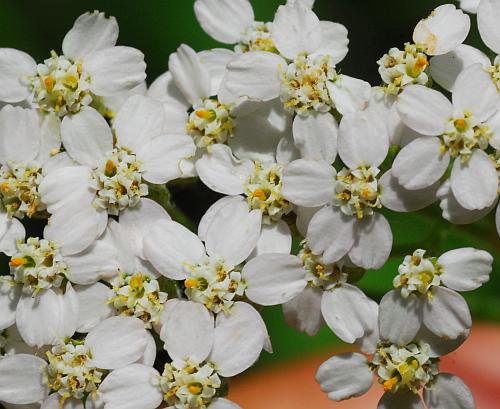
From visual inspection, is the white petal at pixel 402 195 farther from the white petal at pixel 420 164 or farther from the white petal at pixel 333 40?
the white petal at pixel 333 40

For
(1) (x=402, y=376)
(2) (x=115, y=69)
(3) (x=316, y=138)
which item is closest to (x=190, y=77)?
(2) (x=115, y=69)

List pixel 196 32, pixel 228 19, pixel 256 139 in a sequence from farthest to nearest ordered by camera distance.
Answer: pixel 196 32 < pixel 228 19 < pixel 256 139

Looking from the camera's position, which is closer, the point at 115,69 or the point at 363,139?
the point at 363,139

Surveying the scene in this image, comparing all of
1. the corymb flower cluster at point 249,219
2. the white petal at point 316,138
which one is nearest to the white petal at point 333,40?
the corymb flower cluster at point 249,219

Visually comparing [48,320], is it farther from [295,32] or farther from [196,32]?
[196,32]

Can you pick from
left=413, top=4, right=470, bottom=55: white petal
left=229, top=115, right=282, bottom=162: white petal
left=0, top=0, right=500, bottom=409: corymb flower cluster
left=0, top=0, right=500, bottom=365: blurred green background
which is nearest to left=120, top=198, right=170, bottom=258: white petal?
left=0, top=0, right=500, bottom=409: corymb flower cluster

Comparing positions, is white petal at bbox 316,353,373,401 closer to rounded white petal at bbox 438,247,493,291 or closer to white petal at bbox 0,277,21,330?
rounded white petal at bbox 438,247,493,291

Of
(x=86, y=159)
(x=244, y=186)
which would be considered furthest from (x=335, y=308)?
(x=86, y=159)
